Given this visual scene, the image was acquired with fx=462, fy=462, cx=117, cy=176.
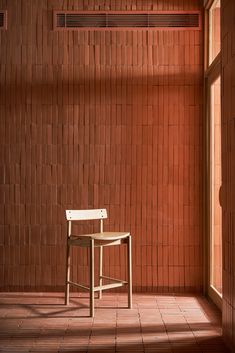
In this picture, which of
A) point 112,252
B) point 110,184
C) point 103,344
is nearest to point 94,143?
point 110,184

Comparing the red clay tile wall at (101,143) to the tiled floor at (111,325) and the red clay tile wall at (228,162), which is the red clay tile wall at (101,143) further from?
the red clay tile wall at (228,162)

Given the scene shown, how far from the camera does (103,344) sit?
2.90m

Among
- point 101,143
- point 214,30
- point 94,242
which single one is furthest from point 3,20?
point 94,242

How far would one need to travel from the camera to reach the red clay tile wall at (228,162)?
2791mm

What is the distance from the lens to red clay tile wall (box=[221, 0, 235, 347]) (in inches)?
110

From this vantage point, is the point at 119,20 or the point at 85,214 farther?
the point at 119,20

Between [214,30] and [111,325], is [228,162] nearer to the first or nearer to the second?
[111,325]

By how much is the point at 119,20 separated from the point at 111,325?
2.77 metres

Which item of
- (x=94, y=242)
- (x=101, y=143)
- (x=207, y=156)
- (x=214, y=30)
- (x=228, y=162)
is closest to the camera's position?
(x=228, y=162)

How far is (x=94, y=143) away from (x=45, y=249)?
110cm

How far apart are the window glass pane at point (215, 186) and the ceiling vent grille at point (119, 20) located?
0.76m

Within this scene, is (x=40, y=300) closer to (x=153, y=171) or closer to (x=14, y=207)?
(x=14, y=207)

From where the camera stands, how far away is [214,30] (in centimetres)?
416

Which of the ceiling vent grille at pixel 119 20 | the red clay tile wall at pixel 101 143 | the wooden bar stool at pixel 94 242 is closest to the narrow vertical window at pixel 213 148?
the red clay tile wall at pixel 101 143
